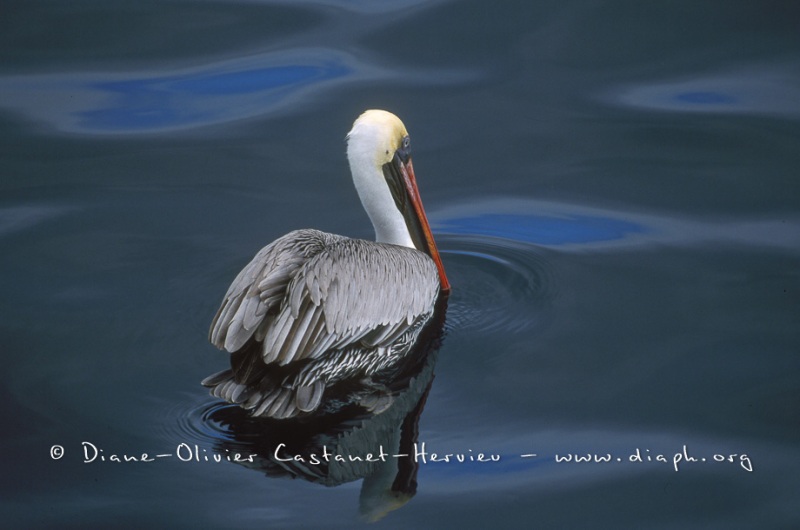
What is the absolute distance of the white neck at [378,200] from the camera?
18.6 ft

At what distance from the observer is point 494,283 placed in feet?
18.9

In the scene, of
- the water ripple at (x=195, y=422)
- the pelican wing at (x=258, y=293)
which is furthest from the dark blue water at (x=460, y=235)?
the pelican wing at (x=258, y=293)

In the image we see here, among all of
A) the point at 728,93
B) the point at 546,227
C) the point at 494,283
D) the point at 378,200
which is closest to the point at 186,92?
the point at 378,200

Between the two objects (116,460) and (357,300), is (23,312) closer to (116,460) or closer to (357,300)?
(116,460)

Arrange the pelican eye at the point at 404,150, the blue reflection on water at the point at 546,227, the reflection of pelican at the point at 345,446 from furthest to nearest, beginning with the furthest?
the blue reflection on water at the point at 546,227
the pelican eye at the point at 404,150
the reflection of pelican at the point at 345,446

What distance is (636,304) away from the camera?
550 centimetres

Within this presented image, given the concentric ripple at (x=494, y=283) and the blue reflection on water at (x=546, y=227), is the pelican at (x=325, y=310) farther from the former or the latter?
the blue reflection on water at (x=546, y=227)

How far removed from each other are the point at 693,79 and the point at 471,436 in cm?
432

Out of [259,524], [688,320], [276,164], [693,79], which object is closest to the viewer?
[259,524]

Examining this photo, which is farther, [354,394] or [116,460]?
[354,394]

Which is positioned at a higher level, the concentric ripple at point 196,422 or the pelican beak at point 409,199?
the pelican beak at point 409,199

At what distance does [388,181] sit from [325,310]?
1.35 m

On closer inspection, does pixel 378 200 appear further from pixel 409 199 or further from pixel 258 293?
pixel 258 293

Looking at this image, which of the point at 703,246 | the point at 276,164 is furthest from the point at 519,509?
the point at 276,164
